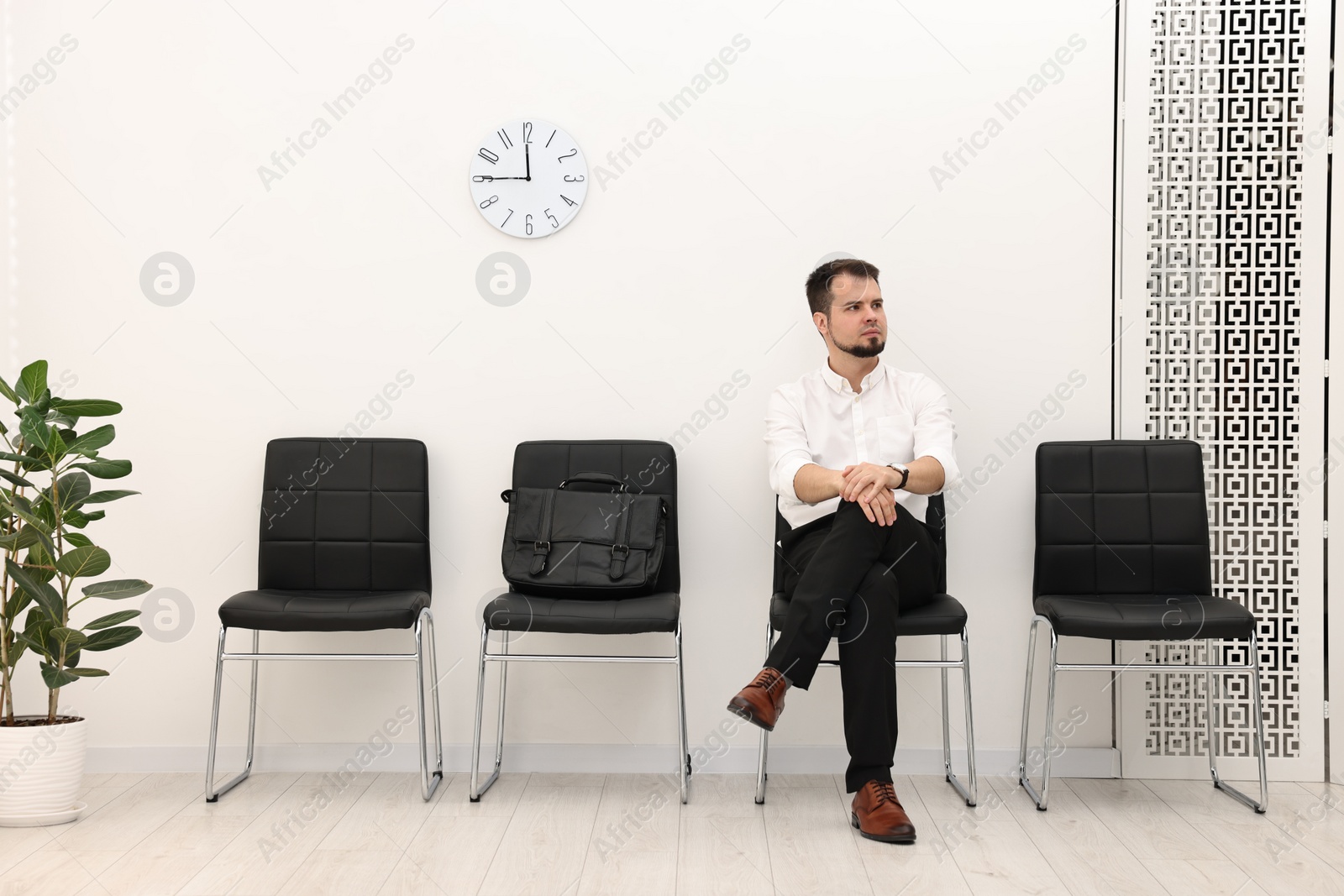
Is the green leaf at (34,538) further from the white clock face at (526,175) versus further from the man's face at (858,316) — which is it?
the man's face at (858,316)

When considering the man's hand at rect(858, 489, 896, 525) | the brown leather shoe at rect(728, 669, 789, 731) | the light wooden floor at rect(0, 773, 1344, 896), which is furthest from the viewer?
the man's hand at rect(858, 489, 896, 525)

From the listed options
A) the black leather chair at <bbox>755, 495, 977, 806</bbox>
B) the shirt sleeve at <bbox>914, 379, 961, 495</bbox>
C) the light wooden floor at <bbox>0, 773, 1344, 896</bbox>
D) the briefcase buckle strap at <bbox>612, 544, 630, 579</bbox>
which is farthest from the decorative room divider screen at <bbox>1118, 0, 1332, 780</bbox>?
the briefcase buckle strap at <bbox>612, 544, 630, 579</bbox>

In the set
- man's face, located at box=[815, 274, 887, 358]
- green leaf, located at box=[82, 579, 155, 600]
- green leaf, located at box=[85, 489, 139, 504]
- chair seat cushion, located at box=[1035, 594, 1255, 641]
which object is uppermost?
man's face, located at box=[815, 274, 887, 358]

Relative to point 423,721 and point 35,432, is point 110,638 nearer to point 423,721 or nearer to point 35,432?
point 35,432

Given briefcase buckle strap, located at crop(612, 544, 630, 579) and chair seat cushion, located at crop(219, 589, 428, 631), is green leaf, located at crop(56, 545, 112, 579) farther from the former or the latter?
briefcase buckle strap, located at crop(612, 544, 630, 579)

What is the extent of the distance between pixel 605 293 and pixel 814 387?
69 centimetres

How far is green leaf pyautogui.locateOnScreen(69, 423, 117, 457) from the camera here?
252 centimetres

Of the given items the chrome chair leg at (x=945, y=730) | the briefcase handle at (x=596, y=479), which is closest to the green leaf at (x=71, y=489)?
the briefcase handle at (x=596, y=479)

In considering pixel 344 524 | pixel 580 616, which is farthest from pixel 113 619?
pixel 580 616

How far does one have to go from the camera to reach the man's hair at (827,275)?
2.71 meters

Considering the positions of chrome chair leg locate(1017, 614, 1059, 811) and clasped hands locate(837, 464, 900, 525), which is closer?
clasped hands locate(837, 464, 900, 525)

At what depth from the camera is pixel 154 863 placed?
2.22 metres

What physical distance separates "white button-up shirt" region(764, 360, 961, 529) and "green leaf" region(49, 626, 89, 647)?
5.89ft

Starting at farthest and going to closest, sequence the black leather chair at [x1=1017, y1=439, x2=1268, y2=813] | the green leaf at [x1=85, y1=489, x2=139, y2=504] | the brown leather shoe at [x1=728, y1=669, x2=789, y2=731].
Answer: the black leather chair at [x1=1017, y1=439, x2=1268, y2=813], the green leaf at [x1=85, y1=489, x2=139, y2=504], the brown leather shoe at [x1=728, y1=669, x2=789, y2=731]
